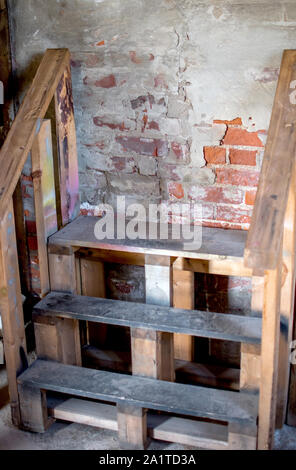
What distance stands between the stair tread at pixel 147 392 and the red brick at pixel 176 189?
0.86 meters

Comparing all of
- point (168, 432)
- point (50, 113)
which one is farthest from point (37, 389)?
point (50, 113)

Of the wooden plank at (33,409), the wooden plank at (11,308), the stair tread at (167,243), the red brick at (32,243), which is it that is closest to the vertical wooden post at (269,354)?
the stair tread at (167,243)

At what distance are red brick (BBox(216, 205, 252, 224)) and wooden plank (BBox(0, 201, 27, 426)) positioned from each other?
0.94 m

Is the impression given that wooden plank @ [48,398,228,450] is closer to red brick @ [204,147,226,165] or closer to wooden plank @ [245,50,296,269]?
wooden plank @ [245,50,296,269]

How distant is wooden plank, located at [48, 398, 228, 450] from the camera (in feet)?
7.92

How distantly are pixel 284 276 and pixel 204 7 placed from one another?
115cm

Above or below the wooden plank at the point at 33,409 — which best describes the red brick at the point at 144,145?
above

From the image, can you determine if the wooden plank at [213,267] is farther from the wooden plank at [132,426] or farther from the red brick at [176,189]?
the wooden plank at [132,426]

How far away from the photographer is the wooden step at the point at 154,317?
2.38 meters

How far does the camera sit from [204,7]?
8.10ft

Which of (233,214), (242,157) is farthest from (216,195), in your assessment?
(242,157)

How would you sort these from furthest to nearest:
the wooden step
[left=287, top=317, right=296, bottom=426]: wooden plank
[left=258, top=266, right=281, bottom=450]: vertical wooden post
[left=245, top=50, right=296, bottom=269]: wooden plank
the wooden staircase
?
[left=287, top=317, right=296, bottom=426]: wooden plank, the wooden step, the wooden staircase, [left=258, top=266, right=281, bottom=450]: vertical wooden post, [left=245, top=50, right=296, bottom=269]: wooden plank

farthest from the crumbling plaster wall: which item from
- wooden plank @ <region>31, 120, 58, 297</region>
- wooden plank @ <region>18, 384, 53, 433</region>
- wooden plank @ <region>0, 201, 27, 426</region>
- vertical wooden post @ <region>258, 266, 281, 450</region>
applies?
wooden plank @ <region>18, 384, 53, 433</region>

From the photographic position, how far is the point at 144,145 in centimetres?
277
